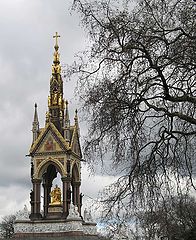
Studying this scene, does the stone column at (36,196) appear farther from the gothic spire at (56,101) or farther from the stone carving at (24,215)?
the gothic spire at (56,101)

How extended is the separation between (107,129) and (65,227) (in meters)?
22.0

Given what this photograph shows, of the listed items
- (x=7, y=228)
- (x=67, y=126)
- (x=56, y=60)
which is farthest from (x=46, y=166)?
(x=7, y=228)

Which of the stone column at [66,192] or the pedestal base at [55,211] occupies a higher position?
the stone column at [66,192]

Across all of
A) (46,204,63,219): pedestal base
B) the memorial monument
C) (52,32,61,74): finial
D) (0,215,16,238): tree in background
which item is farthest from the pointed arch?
(0,215,16,238): tree in background

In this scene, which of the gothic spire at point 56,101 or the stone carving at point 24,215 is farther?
the gothic spire at point 56,101

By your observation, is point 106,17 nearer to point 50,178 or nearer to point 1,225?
point 50,178

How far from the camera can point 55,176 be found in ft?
105

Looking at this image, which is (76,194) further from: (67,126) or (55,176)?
(67,126)

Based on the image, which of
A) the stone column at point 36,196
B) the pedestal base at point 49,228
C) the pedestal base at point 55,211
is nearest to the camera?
the pedestal base at point 49,228

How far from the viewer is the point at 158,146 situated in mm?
7258

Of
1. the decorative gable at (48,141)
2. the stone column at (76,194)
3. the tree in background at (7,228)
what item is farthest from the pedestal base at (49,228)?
the tree in background at (7,228)

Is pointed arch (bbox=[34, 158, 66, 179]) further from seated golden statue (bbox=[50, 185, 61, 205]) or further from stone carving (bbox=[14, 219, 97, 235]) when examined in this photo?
stone carving (bbox=[14, 219, 97, 235])

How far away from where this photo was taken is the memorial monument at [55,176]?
2827cm

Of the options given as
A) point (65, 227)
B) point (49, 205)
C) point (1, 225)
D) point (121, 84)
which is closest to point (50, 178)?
point (49, 205)
